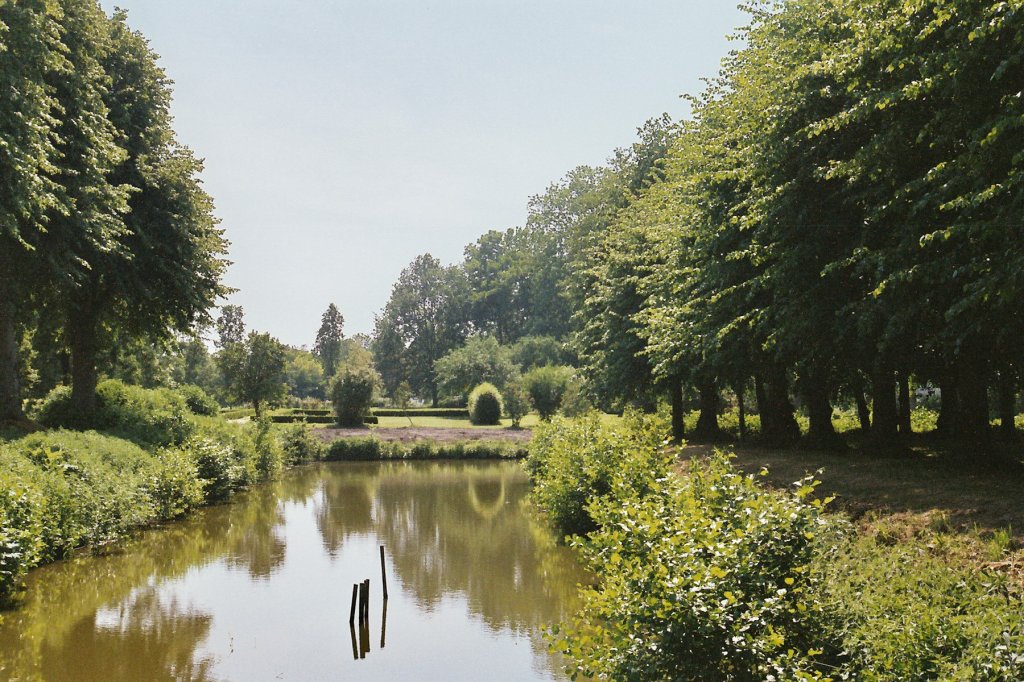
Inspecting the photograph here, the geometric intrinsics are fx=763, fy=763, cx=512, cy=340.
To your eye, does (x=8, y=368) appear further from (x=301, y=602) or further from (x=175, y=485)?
(x=301, y=602)

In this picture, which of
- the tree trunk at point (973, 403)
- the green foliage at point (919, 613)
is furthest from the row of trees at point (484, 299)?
the green foliage at point (919, 613)

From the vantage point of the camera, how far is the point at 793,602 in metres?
7.49

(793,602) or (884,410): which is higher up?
(884,410)

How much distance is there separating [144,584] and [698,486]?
10719 mm

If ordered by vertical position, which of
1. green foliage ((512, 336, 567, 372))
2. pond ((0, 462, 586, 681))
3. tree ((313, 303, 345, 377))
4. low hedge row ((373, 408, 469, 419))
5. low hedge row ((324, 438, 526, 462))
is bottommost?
pond ((0, 462, 586, 681))

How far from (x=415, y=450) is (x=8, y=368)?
77.4 feet

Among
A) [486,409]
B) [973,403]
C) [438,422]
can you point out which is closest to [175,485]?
[973,403]

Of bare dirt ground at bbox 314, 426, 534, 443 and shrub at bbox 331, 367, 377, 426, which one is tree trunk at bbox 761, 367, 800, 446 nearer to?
bare dirt ground at bbox 314, 426, 534, 443

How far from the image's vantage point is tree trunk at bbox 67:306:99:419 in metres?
25.8

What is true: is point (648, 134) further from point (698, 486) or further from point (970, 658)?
point (970, 658)

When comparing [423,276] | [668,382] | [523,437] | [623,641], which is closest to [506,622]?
[623,641]

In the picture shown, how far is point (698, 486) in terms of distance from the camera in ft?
36.0

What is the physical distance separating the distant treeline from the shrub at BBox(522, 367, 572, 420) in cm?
2613

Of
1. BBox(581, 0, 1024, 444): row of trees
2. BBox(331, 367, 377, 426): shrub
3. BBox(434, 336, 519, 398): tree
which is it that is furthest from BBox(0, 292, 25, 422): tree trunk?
BBox(434, 336, 519, 398): tree
